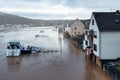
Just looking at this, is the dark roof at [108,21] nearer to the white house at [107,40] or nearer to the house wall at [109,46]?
the white house at [107,40]

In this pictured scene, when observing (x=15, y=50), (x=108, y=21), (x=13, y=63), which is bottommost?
(x=13, y=63)

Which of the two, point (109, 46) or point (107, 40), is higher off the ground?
point (107, 40)

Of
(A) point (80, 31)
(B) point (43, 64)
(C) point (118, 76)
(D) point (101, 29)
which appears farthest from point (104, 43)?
(A) point (80, 31)

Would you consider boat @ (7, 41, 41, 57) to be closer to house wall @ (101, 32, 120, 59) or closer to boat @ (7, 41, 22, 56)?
boat @ (7, 41, 22, 56)

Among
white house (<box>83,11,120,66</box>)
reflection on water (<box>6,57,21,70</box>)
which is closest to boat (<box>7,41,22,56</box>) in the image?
reflection on water (<box>6,57,21,70</box>)

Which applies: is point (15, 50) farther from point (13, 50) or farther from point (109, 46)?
point (109, 46)

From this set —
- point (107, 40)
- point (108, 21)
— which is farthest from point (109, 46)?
point (108, 21)

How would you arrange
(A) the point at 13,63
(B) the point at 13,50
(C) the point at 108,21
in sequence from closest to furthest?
(C) the point at 108,21, (A) the point at 13,63, (B) the point at 13,50
